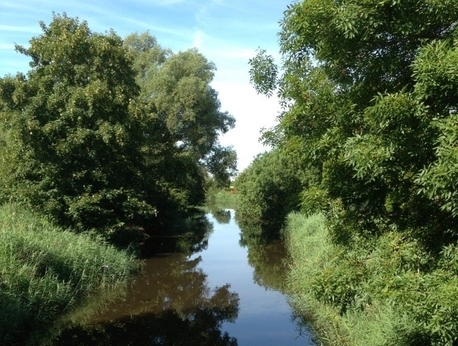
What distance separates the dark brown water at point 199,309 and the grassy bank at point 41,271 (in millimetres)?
855

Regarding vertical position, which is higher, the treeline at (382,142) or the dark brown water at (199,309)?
the dark brown water at (199,309)

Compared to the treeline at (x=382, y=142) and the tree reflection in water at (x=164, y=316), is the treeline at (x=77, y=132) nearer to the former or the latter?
the tree reflection in water at (x=164, y=316)

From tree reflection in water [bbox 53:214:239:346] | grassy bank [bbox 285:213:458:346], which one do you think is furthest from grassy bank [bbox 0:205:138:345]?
grassy bank [bbox 285:213:458:346]

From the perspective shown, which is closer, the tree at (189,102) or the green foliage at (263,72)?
the green foliage at (263,72)

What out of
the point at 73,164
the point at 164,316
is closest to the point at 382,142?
the point at 164,316

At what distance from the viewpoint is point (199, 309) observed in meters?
15.0

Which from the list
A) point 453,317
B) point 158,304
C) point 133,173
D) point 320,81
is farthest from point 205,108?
point 453,317

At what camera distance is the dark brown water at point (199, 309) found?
471 inches

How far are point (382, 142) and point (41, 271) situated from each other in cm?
1076

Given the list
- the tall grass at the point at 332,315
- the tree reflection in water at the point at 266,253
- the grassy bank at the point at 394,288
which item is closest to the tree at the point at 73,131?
the tree reflection in water at the point at 266,253

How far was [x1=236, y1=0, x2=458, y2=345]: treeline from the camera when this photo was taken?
15.1 ft

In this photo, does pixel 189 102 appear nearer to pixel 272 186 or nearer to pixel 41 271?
pixel 272 186

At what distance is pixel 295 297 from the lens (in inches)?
566

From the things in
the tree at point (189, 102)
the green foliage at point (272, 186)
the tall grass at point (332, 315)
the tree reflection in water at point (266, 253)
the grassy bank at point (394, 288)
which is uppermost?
the tree at point (189, 102)
